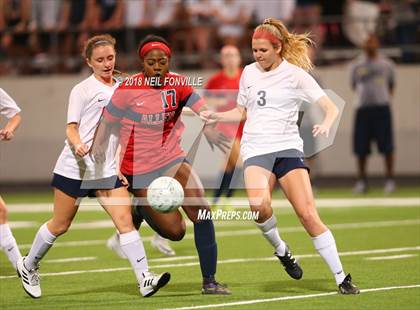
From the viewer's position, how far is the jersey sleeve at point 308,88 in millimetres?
9797

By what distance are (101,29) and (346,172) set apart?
6162mm

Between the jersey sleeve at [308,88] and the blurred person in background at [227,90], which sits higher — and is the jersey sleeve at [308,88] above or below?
above

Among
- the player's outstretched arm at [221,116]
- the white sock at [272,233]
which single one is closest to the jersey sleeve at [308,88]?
the player's outstretched arm at [221,116]

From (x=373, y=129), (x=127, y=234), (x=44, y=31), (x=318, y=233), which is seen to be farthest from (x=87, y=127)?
(x=44, y=31)

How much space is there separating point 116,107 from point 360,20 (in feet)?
48.7

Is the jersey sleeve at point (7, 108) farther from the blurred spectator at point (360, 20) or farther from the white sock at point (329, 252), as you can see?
the blurred spectator at point (360, 20)

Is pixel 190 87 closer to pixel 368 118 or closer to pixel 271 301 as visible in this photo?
pixel 271 301

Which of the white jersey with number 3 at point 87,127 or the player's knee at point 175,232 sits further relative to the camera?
the player's knee at point 175,232

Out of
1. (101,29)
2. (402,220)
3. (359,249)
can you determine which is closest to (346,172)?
(101,29)

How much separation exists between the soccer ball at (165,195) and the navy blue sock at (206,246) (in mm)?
364

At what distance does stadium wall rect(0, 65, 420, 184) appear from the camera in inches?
962

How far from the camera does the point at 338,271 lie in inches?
380

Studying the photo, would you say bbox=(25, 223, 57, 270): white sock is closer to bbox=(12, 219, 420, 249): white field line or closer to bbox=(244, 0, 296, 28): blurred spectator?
bbox=(12, 219, 420, 249): white field line

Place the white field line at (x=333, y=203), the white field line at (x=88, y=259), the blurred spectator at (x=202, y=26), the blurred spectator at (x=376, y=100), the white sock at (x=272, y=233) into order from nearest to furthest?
the white sock at (x=272, y=233) < the white field line at (x=88, y=259) < the white field line at (x=333, y=203) < the blurred spectator at (x=376, y=100) < the blurred spectator at (x=202, y=26)
